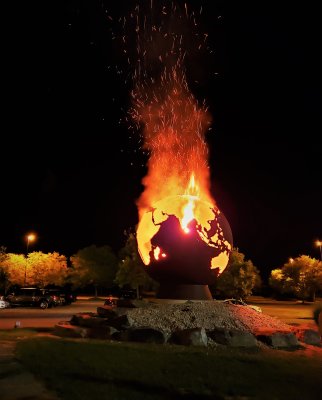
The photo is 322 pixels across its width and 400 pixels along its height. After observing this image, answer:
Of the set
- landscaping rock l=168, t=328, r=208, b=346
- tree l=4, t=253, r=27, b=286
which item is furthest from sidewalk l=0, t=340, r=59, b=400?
tree l=4, t=253, r=27, b=286

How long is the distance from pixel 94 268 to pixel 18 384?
6112cm

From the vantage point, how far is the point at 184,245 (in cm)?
1655

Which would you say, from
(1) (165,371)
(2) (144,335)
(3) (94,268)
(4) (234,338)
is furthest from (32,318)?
(3) (94,268)

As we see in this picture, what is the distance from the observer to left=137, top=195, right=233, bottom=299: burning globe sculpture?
16609mm

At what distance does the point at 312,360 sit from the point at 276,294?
7081cm

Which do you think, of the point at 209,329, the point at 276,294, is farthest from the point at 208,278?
the point at 276,294

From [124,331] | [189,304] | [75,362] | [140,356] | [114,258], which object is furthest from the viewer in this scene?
[114,258]

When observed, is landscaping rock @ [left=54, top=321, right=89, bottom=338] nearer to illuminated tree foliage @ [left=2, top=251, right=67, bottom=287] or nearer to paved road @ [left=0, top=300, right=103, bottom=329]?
paved road @ [left=0, top=300, right=103, bottom=329]

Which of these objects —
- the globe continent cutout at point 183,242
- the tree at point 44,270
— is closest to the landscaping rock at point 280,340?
the globe continent cutout at point 183,242

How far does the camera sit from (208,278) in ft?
56.4

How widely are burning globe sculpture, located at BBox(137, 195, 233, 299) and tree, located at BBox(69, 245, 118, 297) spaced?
51.2m

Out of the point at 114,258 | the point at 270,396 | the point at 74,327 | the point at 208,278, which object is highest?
the point at 114,258

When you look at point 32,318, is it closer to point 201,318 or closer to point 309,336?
point 201,318

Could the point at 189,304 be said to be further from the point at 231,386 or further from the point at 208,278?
the point at 231,386
